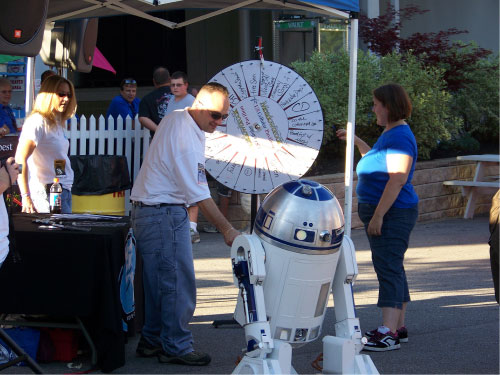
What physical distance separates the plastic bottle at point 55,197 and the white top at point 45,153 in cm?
6

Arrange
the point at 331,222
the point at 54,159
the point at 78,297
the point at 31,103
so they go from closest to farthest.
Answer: the point at 331,222, the point at 78,297, the point at 54,159, the point at 31,103

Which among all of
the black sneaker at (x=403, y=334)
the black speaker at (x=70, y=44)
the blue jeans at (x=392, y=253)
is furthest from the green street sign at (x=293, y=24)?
the black sneaker at (x=403, y=334)

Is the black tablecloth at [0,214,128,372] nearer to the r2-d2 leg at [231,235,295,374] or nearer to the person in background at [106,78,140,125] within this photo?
the r2-d2 leg at [231,235,295,374]

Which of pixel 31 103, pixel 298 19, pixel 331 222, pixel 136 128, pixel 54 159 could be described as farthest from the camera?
pixel 298 19

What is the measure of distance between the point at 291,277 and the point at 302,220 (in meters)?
0.29

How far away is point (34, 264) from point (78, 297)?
1.09ft

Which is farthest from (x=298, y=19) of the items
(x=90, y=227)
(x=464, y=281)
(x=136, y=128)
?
(x=90, y=227)

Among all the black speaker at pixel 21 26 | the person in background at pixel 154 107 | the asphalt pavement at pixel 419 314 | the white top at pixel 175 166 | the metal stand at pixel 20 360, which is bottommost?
the asphalt pavement at pixel 419 314

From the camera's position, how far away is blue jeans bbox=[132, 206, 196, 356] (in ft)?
16.1

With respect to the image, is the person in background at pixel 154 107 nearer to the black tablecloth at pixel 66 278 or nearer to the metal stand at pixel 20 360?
the black tablecloth at pixel 66 278

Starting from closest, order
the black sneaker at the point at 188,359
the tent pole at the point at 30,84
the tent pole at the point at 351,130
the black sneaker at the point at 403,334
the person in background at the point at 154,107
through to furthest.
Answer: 1. the black sneaker at the point at 188,359
2. the black sneaker at the point at 403,334
3. the tent pole at the point at 351,130
4. the tent pole at the point at 30,84
5. the person in background at the point at 154,107

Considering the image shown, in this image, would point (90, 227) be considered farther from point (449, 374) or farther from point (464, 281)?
point (464, 281)

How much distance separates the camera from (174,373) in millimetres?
4887

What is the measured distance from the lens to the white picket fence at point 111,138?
375 inches
